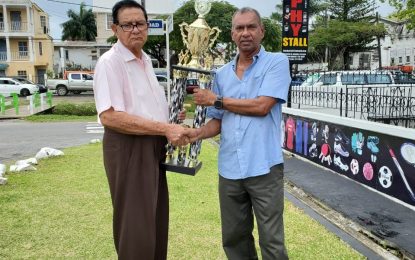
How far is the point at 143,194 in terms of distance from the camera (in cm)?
240

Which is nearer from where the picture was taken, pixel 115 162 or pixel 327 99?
pixel 115 162

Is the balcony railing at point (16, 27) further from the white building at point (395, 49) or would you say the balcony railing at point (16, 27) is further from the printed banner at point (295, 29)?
the white building at point (395, 49)

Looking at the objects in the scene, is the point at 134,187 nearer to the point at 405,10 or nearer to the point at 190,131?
the point at 190,131

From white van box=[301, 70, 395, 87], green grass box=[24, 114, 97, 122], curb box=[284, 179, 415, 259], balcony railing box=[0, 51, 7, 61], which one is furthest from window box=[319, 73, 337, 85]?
balcony railing box=[0, 51, 7, 61]

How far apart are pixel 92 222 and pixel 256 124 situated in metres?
2.49

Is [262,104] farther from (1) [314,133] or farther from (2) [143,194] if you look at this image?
(1) [314,133]

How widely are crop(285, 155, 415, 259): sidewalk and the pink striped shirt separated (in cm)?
249

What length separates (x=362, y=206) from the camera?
4.71 meters

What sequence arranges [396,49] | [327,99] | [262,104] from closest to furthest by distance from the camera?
[262,104] < [327,99] < [396,49]

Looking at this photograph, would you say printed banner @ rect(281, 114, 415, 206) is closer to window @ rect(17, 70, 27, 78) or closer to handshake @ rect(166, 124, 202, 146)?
handshake @ rect(166, 124, 202, 146)

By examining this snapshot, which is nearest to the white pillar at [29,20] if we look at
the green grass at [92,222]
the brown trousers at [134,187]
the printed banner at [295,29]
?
the printed banner at [295,29]

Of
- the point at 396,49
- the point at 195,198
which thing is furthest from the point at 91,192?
the point at 396,49

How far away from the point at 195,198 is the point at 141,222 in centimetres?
254

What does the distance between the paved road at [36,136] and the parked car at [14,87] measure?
44.2 feet
